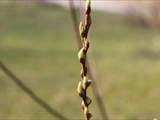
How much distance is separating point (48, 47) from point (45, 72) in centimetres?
87

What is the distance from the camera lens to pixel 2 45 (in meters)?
5.51

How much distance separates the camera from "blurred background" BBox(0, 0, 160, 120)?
4148mm

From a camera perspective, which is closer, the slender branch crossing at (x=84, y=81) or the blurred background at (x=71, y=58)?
the slender branch crossing at (x=84, y=81)

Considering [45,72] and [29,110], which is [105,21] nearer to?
[45,72]

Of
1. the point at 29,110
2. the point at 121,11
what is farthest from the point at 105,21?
the point at 29,110

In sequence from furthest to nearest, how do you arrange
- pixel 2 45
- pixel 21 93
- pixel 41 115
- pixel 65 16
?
1. pixel 65 16
2. pixel 2 45
3. pixel 21 93
4. pixel 41 115

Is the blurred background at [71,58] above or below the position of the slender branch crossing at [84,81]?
below

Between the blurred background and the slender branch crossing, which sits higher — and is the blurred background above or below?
below

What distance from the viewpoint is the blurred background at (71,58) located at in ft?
13.6

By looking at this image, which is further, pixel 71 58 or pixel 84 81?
pixel 71 58

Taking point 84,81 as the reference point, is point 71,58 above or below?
below

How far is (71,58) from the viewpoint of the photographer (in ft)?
17.8

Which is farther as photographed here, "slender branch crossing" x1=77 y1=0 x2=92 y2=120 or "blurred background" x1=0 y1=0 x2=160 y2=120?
"blurred background" x1=0 y1=0 x2=160 y2=120

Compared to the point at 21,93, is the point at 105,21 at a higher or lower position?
lower
